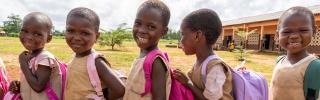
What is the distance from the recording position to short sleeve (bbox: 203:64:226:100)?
→ 5.71 feet

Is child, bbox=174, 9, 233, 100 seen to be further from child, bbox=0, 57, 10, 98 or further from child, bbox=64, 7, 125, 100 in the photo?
child, bbox=0, 57, 10, 98

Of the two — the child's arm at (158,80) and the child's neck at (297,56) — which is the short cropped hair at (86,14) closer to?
the child's arm at (158,80)

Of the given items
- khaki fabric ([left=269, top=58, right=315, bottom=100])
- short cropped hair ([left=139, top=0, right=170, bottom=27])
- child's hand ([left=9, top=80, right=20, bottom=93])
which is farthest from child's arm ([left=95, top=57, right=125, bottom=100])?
khaki fabric ([left=269, top=58, right=315, bottom=100])

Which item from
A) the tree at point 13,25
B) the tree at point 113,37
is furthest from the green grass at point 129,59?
the tree at point 13,25

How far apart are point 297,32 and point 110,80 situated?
142 cm

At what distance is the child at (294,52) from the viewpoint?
6.24 feet

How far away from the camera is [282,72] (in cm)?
203

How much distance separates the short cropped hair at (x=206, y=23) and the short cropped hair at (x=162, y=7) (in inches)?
6.6

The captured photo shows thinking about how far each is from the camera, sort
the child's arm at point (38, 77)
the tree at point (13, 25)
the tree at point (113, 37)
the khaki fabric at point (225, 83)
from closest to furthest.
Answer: the khaki fabric at point (225, 83) < the child's arm at point (38, 77) < the tree at point (113, 37) < the tree at point (13, 25)

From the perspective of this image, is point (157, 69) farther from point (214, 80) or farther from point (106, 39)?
point (106, 39)

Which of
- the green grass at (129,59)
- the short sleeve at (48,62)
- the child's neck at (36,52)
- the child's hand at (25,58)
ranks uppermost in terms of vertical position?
the child's neck at (36,52)

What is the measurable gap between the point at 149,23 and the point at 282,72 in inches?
43.2

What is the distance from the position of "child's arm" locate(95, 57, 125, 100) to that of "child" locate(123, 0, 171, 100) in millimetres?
51

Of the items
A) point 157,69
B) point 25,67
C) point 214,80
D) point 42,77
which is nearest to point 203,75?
point 214,80
